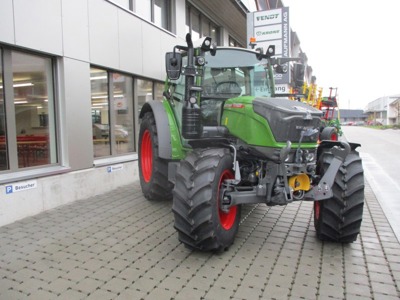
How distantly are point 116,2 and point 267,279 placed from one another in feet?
20.3

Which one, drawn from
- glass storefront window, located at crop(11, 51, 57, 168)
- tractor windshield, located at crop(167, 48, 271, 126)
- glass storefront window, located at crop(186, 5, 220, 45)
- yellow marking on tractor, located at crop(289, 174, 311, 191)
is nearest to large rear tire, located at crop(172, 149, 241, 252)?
yellow marking on tractor, located at crop(289, 174, 311, 191)

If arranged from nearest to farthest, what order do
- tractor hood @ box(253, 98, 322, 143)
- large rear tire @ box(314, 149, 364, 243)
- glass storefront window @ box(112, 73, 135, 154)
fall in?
tractor hood @ box(253, 98, 322, 143)
large rear tire @ box(314, 149, 364, 243)
glass storefront window @ box(112, 73, 135, 154)

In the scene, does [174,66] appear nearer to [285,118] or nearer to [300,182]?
[285,118]

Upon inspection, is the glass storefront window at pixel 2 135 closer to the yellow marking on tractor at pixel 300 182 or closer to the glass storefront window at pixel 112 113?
the glass storefront window at pixel 112 113

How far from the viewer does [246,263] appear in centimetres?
358

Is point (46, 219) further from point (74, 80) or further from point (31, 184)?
point (74, 80)

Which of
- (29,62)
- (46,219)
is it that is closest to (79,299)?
(46,219)

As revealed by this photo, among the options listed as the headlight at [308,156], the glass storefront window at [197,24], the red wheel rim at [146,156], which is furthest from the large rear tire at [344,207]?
the glass storefront window at [197,24]

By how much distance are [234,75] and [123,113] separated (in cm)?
369

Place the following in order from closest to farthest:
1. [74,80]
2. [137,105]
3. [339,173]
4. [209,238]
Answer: [209,238]
[339,173]
[74,80]
[137,105]

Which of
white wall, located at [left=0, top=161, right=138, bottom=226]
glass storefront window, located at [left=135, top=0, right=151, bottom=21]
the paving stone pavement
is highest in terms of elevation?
glass storefront window, located at [left=135, top=0, right=151, bottom=21]

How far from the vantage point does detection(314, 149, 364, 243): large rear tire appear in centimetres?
388

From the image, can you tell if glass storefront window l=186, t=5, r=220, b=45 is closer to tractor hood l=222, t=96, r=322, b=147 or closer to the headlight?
tractor hood l=222, t=96, r=322, b=147

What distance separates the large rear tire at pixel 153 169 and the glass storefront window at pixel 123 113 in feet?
4.83
